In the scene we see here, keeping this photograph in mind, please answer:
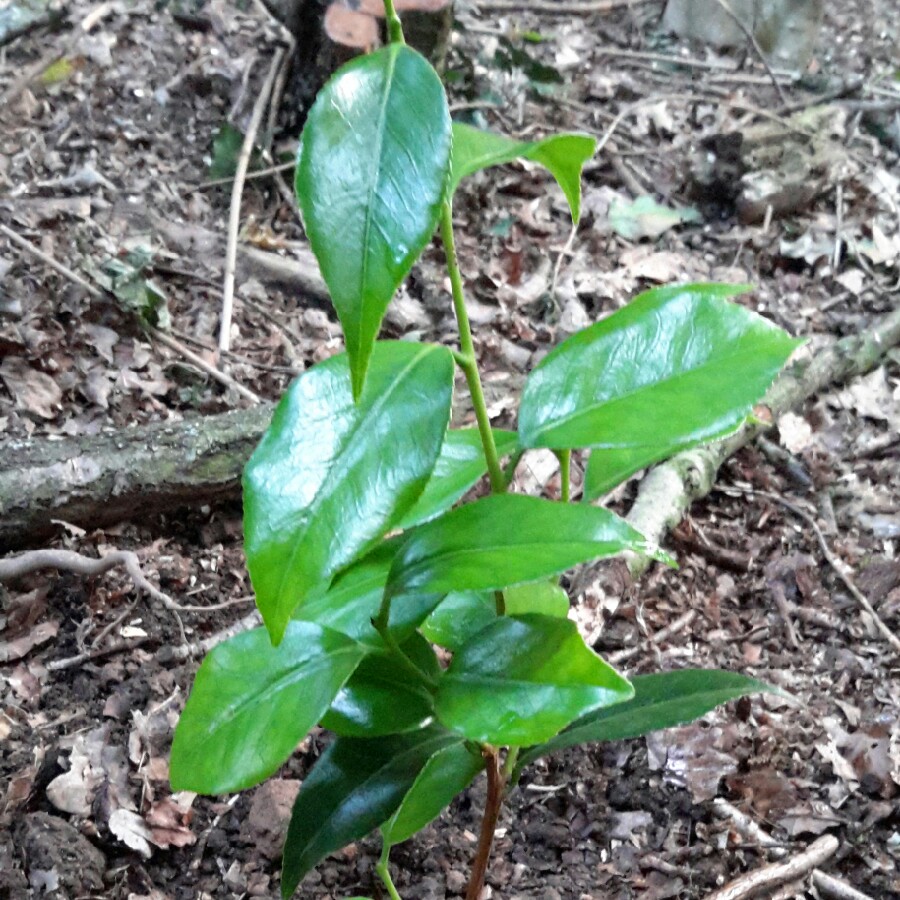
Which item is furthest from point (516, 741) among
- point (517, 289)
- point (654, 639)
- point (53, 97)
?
point (53, 97)

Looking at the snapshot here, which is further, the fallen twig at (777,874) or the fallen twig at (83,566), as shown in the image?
the fallen twig at (83,566)

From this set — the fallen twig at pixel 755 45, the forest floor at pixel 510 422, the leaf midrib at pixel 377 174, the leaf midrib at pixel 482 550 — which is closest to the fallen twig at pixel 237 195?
the forest floor at pixel 510 422

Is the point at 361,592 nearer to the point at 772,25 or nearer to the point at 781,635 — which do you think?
the point at 781,635

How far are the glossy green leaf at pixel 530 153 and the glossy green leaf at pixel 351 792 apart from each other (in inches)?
26.6

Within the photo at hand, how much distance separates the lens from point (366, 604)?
111 cm

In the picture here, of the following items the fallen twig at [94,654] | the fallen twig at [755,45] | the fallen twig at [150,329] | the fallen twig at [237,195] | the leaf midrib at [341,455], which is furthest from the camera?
the fallen twig at [755,45]

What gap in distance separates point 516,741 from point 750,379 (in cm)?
43

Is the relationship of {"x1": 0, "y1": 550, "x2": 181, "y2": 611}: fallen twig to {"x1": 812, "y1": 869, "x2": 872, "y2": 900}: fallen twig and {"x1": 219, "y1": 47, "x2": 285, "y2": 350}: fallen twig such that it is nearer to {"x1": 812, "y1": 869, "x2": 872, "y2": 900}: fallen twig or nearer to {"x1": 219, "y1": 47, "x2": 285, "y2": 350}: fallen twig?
{"x1": 219, "y1": 47, "x2": 285, "y2": 350}: fallen twig

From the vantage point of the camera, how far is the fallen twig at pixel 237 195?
2854mm

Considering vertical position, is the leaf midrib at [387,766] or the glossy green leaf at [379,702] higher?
the glossy green leaf at [379,702]

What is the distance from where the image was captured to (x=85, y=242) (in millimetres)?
2938

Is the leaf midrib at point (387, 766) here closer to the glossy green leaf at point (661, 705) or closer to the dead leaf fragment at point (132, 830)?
the glossy green leaf at point (661, 705)

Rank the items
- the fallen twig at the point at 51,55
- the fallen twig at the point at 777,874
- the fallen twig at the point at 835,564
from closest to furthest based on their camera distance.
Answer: the fallen twig at the point at 777,874
the fallen twig at the point at 835,564
the fallen twig at the point at 51,55

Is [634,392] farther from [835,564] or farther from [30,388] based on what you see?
[30,388]
